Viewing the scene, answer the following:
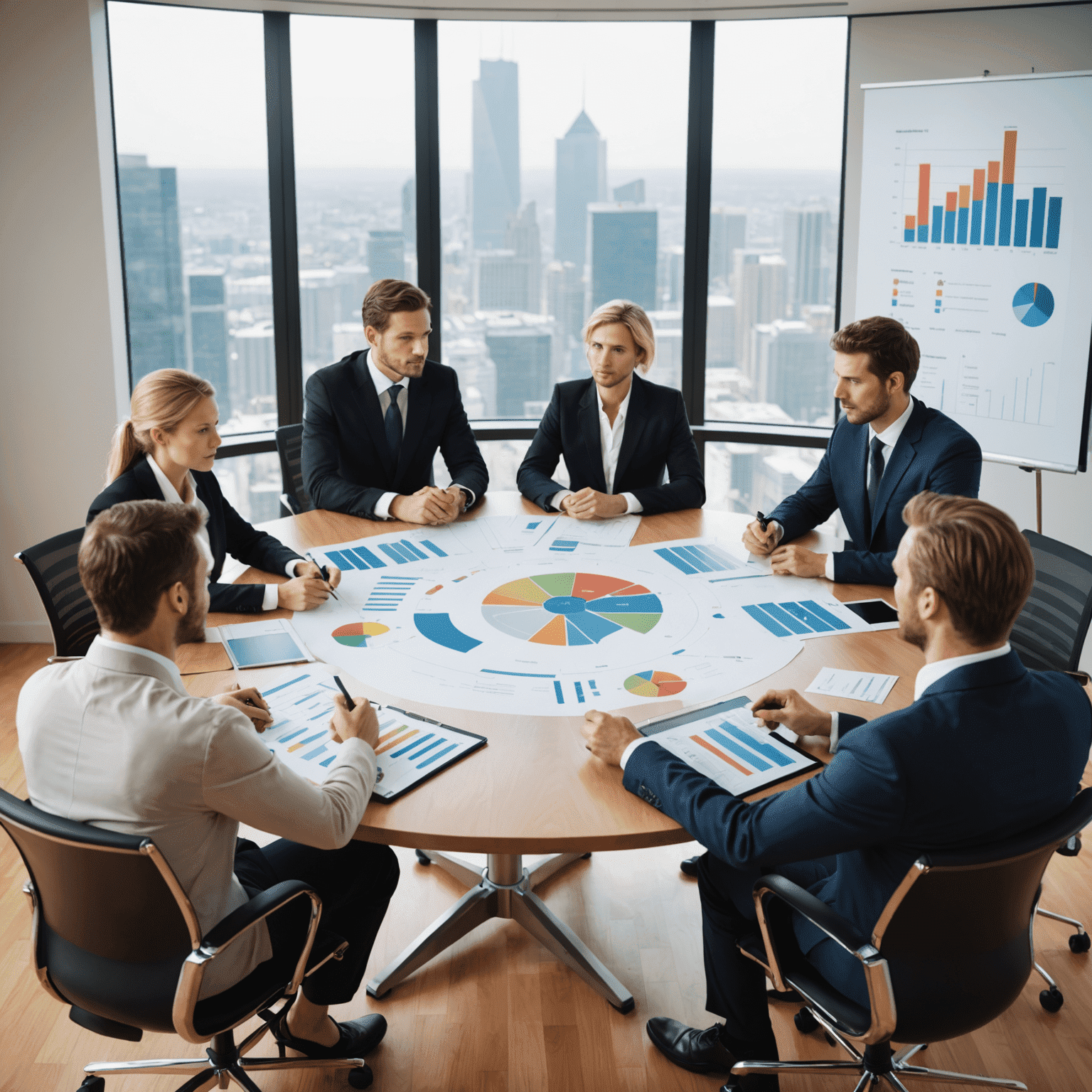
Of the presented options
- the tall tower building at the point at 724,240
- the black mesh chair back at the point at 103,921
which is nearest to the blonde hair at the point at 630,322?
the tall tower building at the point at 724,240

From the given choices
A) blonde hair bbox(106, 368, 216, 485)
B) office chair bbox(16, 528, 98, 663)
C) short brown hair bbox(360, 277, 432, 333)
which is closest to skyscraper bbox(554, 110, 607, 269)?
short brown hair bbox(360, 277, 432, 333)

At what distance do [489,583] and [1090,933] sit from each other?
2.03 m

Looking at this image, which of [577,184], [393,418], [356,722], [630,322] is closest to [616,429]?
[630,322]

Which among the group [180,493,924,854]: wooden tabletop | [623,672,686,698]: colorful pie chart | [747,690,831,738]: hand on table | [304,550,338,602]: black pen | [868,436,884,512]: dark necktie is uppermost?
[868,436,884,512]: dark necktie

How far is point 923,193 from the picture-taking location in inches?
186

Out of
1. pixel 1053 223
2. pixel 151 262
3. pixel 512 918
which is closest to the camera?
pixel 512 918

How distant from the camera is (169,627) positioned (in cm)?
182

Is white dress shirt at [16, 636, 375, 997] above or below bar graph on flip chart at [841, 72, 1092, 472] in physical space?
below

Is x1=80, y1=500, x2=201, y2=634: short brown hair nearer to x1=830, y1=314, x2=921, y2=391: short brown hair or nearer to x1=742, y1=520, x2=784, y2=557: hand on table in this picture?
x1=742, y1=520, x2=784, y2=557: hand on table

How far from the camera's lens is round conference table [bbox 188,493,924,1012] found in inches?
74.7

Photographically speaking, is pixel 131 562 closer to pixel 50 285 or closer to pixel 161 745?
pixel 161 745

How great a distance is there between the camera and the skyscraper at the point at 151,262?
5.09 meters

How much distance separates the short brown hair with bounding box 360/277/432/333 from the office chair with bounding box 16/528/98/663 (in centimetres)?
137

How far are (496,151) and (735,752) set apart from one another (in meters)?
4.17
